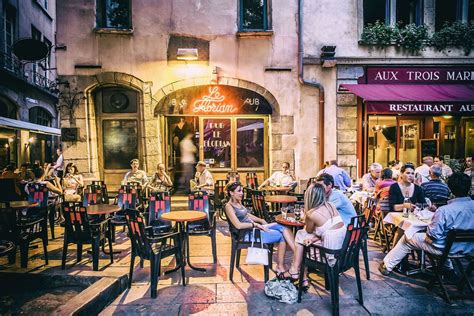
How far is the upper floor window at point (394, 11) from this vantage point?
10023 millimetres

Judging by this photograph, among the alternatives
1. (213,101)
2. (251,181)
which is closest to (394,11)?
(213,101)

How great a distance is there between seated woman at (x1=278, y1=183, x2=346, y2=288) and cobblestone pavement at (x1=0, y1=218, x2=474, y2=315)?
2.29 ft

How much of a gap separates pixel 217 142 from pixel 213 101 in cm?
121

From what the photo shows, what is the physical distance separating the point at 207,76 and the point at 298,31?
9.42 feet

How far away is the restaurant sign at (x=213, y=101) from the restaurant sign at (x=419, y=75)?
3.22m

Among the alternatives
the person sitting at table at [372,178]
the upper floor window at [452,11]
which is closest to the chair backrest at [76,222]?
the person sitting at table at [372,178]

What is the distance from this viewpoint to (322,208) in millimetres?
4062

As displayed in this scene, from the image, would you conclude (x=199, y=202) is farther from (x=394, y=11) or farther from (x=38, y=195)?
(x=394, y=11)

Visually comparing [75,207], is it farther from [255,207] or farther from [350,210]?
[350,210]

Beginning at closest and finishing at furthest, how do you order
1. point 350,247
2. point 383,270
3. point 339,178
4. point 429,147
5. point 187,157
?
point 350,247
point 383,270
point 339,178
point 429,147
point 187,157

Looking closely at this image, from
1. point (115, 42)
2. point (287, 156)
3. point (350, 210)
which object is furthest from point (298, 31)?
point (350, 210)

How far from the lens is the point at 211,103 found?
9.78m

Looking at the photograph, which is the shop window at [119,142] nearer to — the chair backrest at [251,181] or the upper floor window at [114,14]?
the upper floor window at [114,14]

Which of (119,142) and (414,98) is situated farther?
(119,142)
